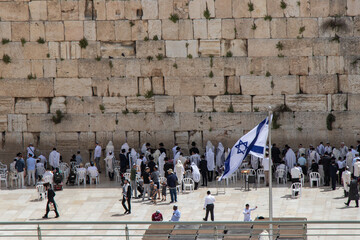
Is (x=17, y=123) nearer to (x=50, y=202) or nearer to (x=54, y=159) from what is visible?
(x=54, y=159)

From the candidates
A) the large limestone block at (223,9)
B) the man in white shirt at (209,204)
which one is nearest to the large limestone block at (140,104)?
the large limestone block at (223,9)

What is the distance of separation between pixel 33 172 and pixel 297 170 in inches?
371

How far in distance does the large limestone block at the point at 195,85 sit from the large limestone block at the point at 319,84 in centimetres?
311

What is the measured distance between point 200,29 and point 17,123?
7.91 m

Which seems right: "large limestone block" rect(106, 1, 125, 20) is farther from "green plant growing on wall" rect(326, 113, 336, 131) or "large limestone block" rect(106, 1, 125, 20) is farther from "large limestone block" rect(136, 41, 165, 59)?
"green plant growing on wall" rect(326, 113, 336, 131)

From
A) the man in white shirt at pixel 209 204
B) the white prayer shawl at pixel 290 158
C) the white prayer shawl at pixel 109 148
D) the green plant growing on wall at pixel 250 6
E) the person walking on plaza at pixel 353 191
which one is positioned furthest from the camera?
the white prayer shawl at pixel 109 148

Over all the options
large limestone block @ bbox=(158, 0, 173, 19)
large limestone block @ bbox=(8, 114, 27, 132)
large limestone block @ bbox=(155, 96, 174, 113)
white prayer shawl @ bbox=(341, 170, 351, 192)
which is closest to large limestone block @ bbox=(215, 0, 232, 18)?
large limestone block @ bbox=(158, 0, 173, 19)

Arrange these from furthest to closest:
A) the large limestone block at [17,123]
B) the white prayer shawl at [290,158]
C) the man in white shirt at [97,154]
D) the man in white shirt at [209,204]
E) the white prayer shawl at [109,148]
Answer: the large limestone block at [17,123]
the white prayer shawl at [109,148]
the man in white shirt at [97,154]
the white prayer shawl at [290,158]
the man in white shirt at [209,204]

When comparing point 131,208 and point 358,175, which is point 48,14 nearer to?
point 131,208

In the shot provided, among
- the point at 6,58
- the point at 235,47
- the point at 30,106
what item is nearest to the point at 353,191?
the point at 235,47

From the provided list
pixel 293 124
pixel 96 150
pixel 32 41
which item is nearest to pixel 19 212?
pixel 96 150

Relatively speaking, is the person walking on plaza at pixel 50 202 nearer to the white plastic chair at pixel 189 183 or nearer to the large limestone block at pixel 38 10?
the white plastic chair at pixel 189 183

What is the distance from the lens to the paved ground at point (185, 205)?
25094 mm

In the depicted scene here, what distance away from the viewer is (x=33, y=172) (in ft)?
95.7
